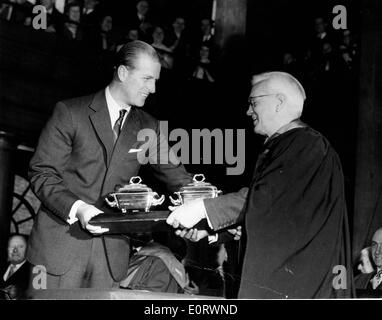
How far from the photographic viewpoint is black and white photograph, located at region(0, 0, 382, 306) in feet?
9.67

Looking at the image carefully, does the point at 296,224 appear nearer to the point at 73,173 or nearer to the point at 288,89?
the point at 288,89

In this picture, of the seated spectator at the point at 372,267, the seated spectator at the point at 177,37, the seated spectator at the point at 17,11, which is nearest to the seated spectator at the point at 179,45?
the seated spectator at the point at 177,37

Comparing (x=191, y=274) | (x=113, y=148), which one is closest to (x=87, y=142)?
(x=113, y=148)

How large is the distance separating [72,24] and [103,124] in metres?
6.66

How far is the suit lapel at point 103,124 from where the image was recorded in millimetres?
3592

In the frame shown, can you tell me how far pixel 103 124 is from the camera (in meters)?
3.63

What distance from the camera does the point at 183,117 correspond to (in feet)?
34.2

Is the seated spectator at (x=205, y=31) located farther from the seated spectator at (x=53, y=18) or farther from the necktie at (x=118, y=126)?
the necktie at (x=118, y=126)

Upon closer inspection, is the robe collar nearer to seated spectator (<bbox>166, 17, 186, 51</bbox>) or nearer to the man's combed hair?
the man's combed hair

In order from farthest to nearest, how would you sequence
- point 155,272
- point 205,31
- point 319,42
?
point 205,31
point 319,42
point 155,272

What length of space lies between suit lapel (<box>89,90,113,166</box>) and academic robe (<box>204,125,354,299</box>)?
902mm

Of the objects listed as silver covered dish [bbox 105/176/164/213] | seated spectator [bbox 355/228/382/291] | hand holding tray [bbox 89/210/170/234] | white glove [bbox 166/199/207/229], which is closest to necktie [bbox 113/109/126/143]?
silver covered dish [bbox 105/176/164/213]

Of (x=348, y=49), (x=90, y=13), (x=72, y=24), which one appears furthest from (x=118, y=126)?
(x=348, y=49)

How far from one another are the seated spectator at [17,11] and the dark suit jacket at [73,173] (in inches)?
238
